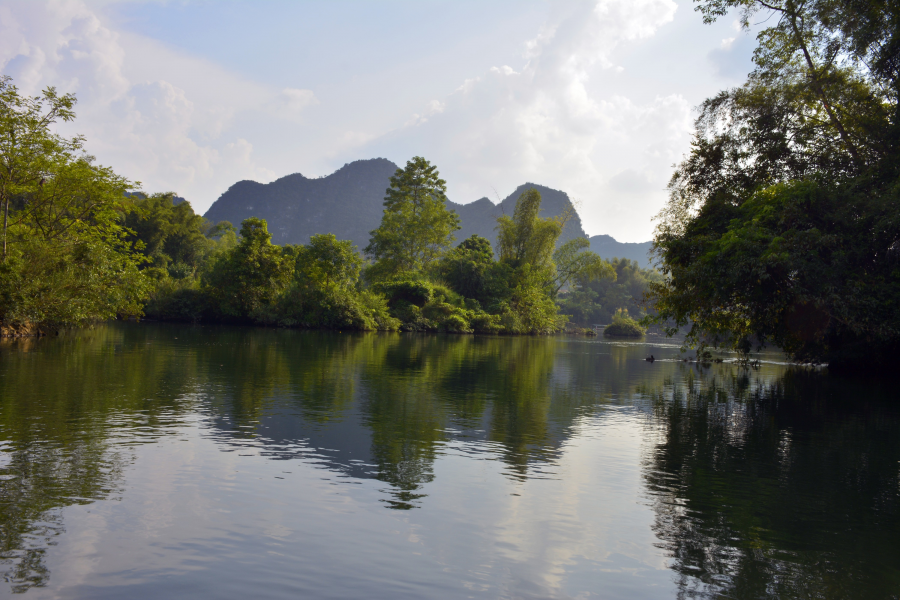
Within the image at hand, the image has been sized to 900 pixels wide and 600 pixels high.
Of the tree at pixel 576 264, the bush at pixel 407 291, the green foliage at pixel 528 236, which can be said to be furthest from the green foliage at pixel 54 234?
the tree at pixel 576 264

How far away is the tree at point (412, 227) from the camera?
202 ft

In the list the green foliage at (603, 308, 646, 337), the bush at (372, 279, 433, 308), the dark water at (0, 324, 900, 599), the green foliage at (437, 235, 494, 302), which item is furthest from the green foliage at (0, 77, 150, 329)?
the green foliage at (603, 308, 646, 337)

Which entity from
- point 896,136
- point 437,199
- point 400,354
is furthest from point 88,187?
point 437,199

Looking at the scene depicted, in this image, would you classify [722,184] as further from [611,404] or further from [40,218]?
[40,218]

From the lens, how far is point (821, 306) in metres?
19.2

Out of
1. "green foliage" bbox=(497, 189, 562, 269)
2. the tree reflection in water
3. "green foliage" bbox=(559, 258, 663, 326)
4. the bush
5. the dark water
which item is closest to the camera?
the dark water

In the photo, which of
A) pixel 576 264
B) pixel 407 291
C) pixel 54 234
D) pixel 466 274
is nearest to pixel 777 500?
pixel 54 234

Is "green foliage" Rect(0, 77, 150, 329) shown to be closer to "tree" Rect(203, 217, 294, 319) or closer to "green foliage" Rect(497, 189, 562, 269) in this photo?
"tree" Rect(203, 217, 294, 319)

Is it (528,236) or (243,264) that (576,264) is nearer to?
(528,236)

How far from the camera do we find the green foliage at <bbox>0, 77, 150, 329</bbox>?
22.5 meters

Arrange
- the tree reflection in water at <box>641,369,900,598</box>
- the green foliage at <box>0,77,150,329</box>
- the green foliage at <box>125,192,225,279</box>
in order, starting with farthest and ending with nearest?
the green foliage at <box>125,192,225,279</box> → the green foliage at <box>0,77,150,329</box> → the tree reflection in water at <box>641,369,900,598</box>

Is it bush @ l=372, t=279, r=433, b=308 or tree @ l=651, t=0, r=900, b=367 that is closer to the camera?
tree @ l=651, t=0, r=900, b=367

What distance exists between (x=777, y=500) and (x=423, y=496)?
4116 millimetres

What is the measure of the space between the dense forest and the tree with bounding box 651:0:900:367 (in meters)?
4.79
